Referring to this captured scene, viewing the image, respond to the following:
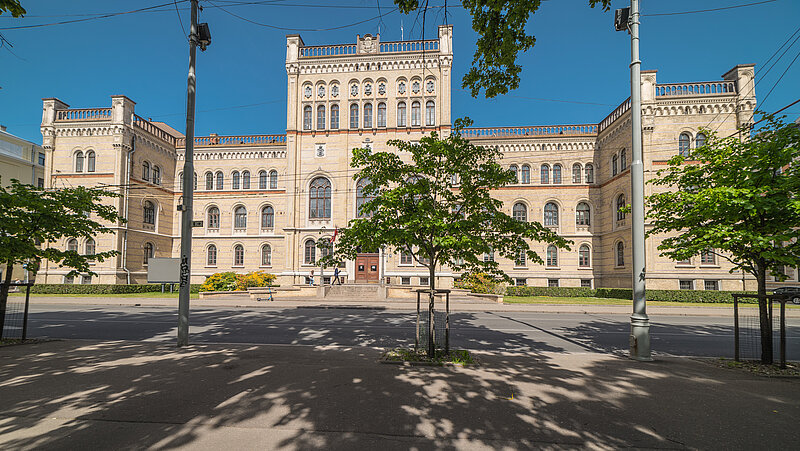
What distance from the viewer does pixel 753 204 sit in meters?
7.06

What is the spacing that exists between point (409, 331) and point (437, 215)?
6.22 meters

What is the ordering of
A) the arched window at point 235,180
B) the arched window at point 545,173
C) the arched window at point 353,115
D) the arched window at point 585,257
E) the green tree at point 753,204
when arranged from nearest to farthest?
the green tree at point 753,204
the arched window at point 585,257
the arched window at point 353,115
the arched window at point 545,173
the arched window at point 235,180

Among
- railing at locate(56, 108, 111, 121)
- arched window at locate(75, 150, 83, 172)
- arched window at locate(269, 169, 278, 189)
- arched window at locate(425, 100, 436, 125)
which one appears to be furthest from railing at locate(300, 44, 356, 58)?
arched window at locate(75, 150, 83, 172)

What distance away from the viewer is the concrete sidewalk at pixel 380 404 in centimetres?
417

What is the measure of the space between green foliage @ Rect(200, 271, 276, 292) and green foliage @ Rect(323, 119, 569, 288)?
2375 centimetres

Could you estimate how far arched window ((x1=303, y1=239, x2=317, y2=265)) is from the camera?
33.4m

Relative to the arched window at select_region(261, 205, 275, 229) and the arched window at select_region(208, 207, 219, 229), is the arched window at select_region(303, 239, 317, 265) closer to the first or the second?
the arched window at select_region(261, 205, 275, 229)

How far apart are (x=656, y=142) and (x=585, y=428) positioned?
1177 inches

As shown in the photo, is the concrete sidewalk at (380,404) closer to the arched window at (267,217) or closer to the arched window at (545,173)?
the arched window at (545,173)

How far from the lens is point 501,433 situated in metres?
4.32

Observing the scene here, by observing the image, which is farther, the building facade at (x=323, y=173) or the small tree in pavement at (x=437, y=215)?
the building facade at (x=323, y=173)

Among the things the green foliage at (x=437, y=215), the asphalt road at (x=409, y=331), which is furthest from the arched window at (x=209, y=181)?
the green foliage at (x=437, y=215)

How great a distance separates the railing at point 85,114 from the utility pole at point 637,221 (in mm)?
39177

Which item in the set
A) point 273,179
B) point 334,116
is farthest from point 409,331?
point 273,179
